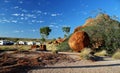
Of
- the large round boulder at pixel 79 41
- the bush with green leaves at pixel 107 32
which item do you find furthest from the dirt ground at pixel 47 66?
the bush with green leaves at pixel 107 32

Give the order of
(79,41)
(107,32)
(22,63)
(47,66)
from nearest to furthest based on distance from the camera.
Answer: (47,66), (22,63), (79,41), (107,32)

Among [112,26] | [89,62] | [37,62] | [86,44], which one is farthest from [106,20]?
[37,62]

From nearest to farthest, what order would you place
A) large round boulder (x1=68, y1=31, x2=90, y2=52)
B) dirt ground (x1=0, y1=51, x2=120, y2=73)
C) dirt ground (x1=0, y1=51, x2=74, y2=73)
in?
dirt ground (x1=0, y1=51, x2=74, y2=73)
dirt ground (x1=0, y1=51, x2=120, y2=73)
large round boulder (x1=68, y1=31, x2=90, y2=52)

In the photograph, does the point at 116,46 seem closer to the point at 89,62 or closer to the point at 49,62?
the point at 89,62

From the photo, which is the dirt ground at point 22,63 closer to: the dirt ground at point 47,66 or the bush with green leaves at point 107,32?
the dirt ground at point 47,66

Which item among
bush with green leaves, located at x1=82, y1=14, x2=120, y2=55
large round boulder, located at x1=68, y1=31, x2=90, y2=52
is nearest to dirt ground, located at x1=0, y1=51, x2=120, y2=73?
large round boulder, located at x1=68, y1=31, x2=90, y2=52

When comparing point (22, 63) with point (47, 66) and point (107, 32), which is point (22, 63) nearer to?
point (47, 66)

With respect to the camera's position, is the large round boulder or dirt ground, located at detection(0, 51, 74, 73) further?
the large round boulder

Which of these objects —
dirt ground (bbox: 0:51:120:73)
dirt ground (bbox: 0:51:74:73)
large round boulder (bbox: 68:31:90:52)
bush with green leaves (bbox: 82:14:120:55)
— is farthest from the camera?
bush with green leaves (bbox: 82:14:120:55)

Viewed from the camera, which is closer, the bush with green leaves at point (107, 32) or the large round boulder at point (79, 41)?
the large round boulder at point (79, 41)

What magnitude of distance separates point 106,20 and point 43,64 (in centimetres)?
2081

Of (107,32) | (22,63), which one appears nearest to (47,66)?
(22,63)

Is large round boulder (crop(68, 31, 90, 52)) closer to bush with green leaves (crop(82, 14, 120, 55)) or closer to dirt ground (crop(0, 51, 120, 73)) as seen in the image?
bush with green leaves (crop(82, 14, 120, 55))

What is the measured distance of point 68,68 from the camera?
54.8ft
